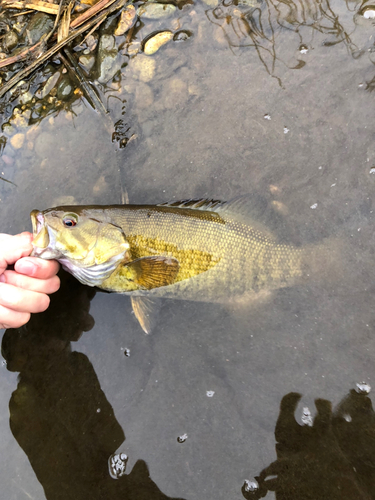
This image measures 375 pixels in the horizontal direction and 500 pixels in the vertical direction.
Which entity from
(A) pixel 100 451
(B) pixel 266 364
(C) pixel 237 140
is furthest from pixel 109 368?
(C) pixel 237 140

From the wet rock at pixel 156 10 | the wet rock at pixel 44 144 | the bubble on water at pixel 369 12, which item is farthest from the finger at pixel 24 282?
the bubble on water at pixel 369 12

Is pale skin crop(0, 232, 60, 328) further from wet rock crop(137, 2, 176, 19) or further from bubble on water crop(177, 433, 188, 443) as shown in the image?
wet rock crop(137, 2, 176, 19)

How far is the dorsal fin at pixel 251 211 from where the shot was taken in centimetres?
302

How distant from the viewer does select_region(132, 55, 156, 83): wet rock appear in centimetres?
356

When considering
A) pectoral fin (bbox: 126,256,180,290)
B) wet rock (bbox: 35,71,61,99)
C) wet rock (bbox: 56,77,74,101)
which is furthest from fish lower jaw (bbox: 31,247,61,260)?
wet rock (bbox: 35,71,61,99)

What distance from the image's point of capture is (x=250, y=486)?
2.57 metres

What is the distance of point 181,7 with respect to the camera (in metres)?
3.61

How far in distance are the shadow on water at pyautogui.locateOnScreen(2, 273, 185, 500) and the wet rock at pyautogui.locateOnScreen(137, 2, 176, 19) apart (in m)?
3.10

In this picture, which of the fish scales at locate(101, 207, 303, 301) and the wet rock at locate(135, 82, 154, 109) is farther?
the wet rock at locate(135, 82, 154, 109)

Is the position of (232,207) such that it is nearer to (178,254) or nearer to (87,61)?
(178,254)

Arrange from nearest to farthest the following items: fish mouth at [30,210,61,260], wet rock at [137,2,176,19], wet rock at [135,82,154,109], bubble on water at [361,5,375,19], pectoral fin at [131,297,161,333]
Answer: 1. fish mouth at [30,210,61,260]
2. pectoral fin at [131,297,161,333]
3. bubble on water at [361,5,375,19]
4. wet rock at [135,82,154,109]
5. wet rock at [137,2,176,19]

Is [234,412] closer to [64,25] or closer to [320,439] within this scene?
[320,439]

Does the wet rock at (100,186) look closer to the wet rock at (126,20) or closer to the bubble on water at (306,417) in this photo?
→ the wet rock at (126,20)

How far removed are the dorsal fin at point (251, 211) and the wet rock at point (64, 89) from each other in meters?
1.90
